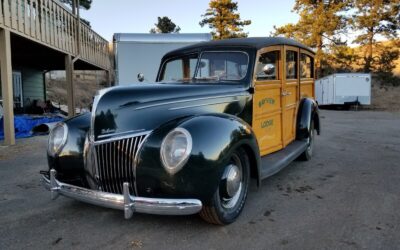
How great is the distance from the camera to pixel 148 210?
9.69 ft

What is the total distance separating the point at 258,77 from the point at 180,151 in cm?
198

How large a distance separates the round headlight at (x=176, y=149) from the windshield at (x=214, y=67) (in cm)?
160

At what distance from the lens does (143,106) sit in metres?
3.40

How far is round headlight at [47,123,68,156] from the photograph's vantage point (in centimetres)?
366

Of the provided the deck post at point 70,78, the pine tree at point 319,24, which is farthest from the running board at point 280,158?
the pine tree at point 319,24

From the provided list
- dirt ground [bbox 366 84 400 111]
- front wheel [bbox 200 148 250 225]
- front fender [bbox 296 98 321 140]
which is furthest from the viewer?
dirt ground [bbox 366 84 400 111]

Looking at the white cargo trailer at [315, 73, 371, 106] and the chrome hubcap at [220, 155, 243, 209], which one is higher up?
the white cargo trailer at [315, 73, 371, 106]

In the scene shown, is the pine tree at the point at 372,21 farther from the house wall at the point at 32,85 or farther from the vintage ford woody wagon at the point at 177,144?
the vintage ford woody wagon at the point at 177,144

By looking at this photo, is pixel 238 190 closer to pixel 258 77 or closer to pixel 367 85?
pixel 258 77

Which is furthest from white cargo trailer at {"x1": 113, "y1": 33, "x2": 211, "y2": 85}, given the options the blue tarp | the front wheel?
the front wheel

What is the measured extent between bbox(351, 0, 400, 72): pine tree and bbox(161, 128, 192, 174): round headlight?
31.7 meters

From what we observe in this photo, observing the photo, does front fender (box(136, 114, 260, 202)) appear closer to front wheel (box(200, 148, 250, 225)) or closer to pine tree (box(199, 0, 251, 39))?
front wheel (box(200, 148, 250, 225))

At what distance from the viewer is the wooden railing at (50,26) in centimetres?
912

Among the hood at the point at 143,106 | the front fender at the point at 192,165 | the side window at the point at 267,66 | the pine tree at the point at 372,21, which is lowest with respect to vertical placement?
the front fender at the point at 192,165
